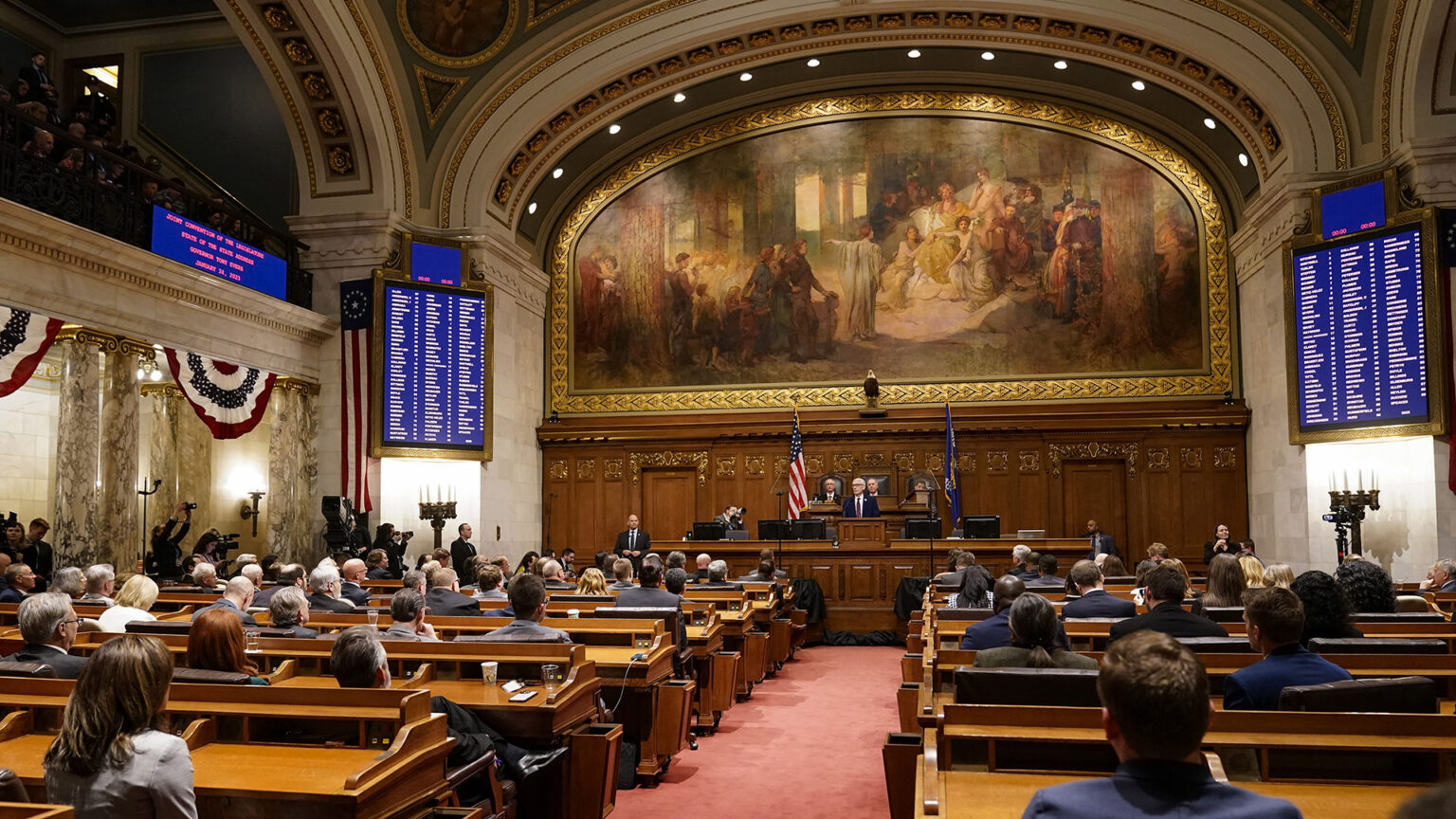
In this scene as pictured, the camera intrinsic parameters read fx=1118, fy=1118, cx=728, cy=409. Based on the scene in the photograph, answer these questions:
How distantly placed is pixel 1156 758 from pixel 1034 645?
2524 mm

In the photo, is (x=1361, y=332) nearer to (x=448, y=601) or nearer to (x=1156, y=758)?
(x=448, y=601)

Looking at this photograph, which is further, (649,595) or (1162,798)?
(649,595)

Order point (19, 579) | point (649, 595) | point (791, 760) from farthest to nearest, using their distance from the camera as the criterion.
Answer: point (19, 579), point (649, 595), point (791, 760)

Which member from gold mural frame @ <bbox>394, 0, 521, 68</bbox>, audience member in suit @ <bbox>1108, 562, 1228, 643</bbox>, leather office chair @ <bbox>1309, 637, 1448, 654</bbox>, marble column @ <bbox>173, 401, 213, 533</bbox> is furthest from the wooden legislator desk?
marble column @ <bbox>173, 401, 213, 533</bbox>

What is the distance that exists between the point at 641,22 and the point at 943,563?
8825mm

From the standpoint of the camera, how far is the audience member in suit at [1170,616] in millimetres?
5094

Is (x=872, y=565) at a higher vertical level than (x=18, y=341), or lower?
lower

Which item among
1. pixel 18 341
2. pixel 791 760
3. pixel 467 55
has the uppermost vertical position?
pixel 467 55

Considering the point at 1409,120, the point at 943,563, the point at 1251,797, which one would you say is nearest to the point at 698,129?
the point at 943,563

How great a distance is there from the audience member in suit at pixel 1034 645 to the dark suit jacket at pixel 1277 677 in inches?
29.1

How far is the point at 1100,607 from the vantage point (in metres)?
6.70

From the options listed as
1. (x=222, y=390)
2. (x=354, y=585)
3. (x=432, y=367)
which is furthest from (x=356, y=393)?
(x=354, y=585)

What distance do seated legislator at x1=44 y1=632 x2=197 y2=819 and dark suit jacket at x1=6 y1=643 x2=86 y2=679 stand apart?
6.41ft

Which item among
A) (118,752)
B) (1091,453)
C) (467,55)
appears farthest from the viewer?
(1091,453)
